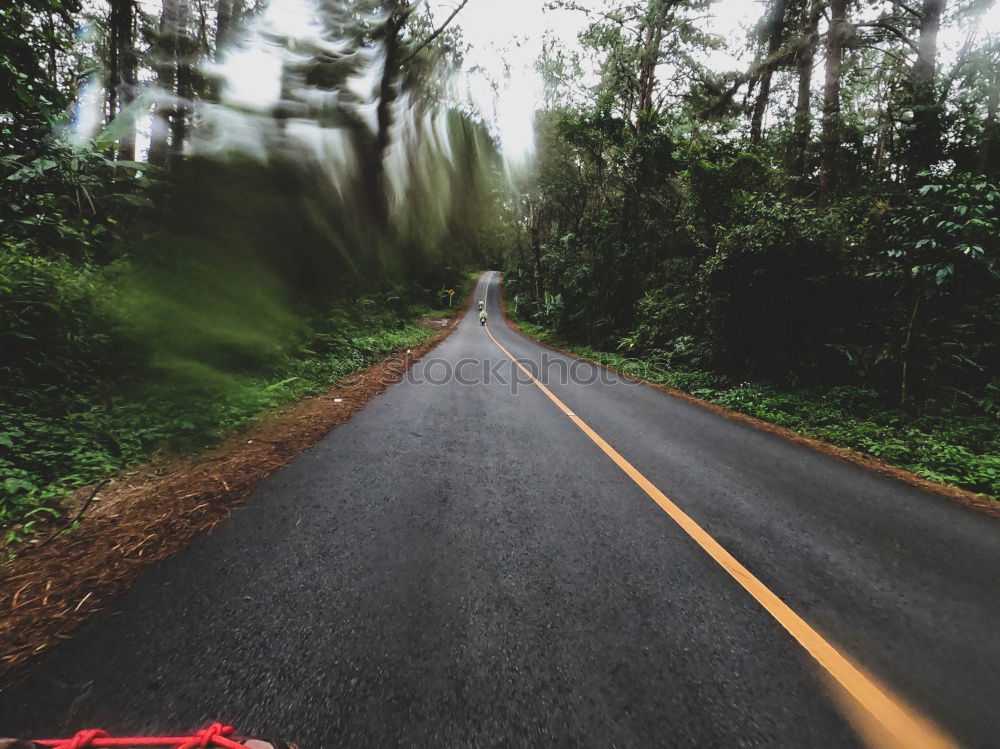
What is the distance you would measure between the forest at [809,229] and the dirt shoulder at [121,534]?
3738mm

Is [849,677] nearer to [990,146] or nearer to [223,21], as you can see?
[223,21]

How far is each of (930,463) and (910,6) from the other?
37.3 feet

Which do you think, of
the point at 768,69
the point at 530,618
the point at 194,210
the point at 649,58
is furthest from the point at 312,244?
the point at 649,58

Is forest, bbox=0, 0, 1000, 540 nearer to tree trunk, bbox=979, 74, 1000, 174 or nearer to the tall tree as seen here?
tree trunk, bbox=979, 74, 1000, 174

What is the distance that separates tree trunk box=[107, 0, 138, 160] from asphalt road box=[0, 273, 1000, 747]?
8.62 ft

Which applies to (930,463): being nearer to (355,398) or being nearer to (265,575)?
(265,575)

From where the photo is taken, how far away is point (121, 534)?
7.06 feet

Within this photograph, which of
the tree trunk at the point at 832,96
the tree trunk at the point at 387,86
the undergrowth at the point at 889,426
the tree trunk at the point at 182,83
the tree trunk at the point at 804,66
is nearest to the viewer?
the tree trunk at the point at 182,83

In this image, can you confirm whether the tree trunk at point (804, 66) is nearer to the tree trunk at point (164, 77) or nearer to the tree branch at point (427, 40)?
the tree branch at point (427, 40)

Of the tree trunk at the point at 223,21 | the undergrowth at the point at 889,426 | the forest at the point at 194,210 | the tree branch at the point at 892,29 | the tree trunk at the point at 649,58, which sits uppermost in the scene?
the tree trunk at the point at 649,58

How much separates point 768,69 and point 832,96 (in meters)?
3.64

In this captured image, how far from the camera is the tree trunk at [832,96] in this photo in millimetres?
8477

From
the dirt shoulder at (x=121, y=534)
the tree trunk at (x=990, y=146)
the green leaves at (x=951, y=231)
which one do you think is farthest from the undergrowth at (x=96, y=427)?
the tree trunk at (x=990, y=146)

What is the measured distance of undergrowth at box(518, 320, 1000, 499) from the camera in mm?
3939
